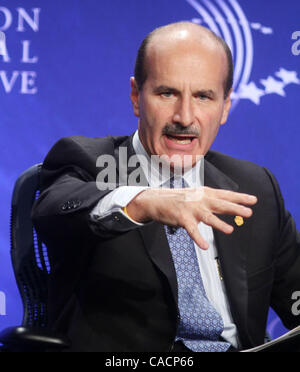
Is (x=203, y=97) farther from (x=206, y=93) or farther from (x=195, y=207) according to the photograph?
(x=195, y=207)

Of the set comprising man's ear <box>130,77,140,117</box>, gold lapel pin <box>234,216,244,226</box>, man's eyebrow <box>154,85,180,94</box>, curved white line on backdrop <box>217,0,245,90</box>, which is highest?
curved white line on backdrop <box>217,0,245,90</box>

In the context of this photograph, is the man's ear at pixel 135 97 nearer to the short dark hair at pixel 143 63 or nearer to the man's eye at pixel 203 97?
the short dark hair at pixel 143 63

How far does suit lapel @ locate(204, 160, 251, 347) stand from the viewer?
61.6 inches

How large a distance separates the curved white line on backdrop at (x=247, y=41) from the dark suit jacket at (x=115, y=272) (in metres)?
0.70

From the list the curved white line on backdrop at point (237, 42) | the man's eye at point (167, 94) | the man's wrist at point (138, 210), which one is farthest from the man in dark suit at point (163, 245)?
the curved white line on backdrop at point (237, 42)

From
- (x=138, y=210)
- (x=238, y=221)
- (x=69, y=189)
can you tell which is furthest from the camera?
(x=238, y=221)

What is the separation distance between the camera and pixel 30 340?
1.26 meters

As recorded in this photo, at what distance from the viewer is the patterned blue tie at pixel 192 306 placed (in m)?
1.49

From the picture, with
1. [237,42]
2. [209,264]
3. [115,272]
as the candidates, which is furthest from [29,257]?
[237,42]

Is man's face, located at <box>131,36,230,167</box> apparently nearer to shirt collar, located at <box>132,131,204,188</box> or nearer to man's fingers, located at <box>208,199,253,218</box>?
shirt collar, located at <box>132,131,204,188</box>

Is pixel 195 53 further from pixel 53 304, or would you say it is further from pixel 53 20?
pixel 53 20

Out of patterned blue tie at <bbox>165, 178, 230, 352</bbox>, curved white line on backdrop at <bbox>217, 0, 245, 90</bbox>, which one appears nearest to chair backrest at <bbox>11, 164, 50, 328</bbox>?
patterned blue tie at <bbox>165, 178, 230, 352</bbox>

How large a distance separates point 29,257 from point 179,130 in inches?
20.6

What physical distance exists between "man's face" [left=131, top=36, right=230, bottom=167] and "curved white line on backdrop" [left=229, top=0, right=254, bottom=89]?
24.4 inches
